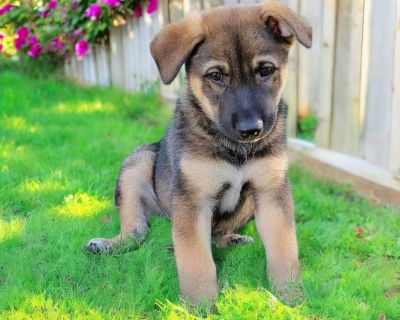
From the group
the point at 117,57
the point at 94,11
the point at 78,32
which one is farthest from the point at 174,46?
the point at 78,32

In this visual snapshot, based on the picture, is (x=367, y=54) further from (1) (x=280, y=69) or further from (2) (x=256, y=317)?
(2) (x=256, y=317)

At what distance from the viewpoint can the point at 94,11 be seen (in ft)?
26.4

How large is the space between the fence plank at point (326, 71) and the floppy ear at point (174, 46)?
2.34 meters

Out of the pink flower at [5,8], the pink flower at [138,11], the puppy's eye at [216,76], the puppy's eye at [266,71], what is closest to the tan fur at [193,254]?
the puppy's eye at [216,76]

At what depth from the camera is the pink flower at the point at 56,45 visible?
898 cm

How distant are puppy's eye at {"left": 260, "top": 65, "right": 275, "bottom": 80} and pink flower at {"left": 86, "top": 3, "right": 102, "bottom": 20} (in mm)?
5383

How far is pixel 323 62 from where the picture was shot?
5.45 meters

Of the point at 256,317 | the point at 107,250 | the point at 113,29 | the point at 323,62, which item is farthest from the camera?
the point at 113,29

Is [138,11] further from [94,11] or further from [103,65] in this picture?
[103,65]

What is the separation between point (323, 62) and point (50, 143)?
2.92 meters

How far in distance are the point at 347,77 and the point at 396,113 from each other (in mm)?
702

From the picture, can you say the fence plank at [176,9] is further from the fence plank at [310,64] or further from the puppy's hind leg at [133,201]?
the puppy's hind leg at [133,201]

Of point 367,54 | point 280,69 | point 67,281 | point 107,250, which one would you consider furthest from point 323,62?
point 67,281

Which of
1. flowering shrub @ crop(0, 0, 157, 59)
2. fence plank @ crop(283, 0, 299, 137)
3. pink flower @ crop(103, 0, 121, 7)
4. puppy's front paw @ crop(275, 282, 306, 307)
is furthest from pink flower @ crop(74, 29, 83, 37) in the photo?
puppy's front paw @ crop(275, 282, 306, 307)
